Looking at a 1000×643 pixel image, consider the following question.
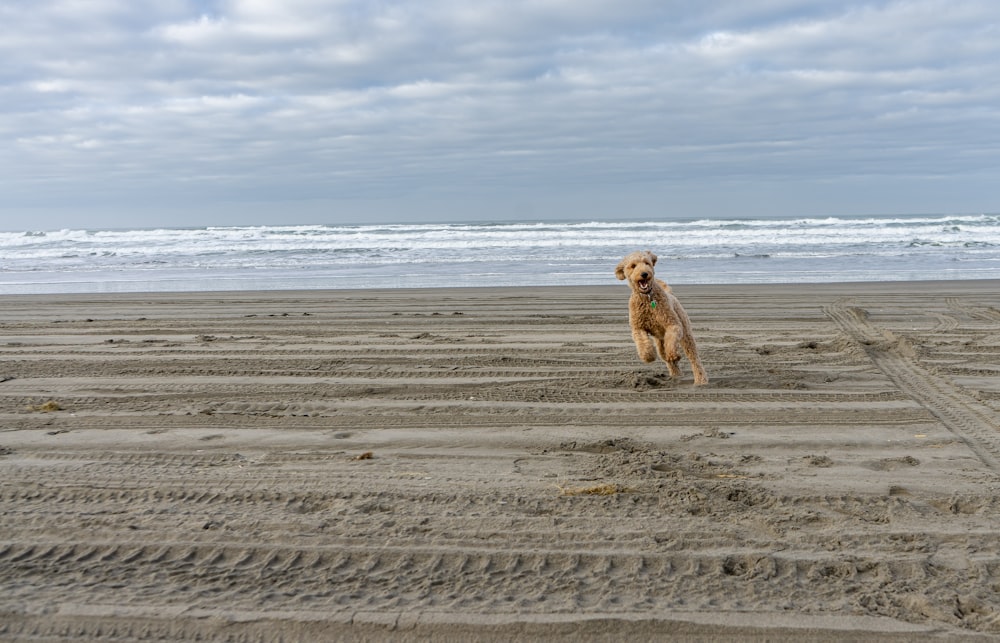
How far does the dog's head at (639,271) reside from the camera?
20.5 feet

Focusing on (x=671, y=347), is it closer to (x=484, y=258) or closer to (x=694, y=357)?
(x=694, y=357)

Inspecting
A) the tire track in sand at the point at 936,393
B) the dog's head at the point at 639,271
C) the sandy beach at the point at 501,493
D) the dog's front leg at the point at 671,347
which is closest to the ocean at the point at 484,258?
the tire track in sand at the point at 936,393

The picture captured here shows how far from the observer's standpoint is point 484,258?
87.2ft

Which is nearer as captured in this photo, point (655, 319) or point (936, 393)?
point (936, 393)

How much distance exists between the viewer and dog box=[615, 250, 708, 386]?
6.37m

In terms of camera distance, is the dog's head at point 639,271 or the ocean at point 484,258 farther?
the ocean at point 484,258

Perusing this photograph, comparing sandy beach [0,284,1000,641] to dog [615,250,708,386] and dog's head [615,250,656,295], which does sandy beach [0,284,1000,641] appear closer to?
dog [615,250,708,386]

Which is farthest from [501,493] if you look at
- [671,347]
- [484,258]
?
[484,258]

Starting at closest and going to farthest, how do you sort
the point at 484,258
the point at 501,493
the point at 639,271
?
the point at 501,493, the point at 639,271, the point at 484,258

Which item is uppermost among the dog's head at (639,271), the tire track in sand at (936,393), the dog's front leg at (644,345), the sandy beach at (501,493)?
the dog's head at (639,271)

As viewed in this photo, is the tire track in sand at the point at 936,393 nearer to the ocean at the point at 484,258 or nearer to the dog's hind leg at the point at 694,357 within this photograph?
the dog's hind leg at the point at 694,357

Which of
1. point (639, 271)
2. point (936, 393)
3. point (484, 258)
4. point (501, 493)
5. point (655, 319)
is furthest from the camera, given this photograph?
point (484, 258)

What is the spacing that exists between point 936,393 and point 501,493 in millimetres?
4102

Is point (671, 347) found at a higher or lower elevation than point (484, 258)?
lower
